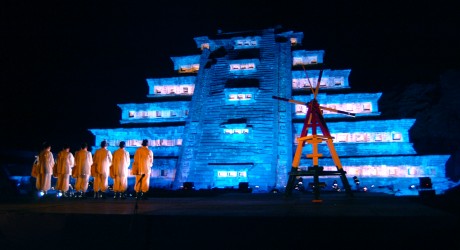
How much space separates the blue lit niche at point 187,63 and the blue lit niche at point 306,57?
393 inches

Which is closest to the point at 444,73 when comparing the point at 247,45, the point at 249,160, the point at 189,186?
the point at 247,45

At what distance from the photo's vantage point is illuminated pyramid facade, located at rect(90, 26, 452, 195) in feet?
91.0

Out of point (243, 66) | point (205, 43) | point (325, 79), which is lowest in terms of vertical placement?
point (325, 79)

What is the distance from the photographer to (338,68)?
108 ft

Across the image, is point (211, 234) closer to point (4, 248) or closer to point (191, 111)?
point (4, 248)

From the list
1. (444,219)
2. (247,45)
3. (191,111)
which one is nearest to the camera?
(444,219)

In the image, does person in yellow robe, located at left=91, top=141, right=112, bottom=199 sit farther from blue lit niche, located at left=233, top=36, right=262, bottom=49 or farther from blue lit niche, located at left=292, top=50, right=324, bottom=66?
blue lit niche, located at left=292, top=50, right=324, bottom=66

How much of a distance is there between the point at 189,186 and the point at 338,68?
17921mm

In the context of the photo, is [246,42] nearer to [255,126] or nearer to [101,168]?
[255,126]

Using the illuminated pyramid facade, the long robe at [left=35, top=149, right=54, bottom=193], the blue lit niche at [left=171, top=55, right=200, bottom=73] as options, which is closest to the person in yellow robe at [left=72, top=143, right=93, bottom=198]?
the long robe at [left=35, top=149, right=54, bottom=193]

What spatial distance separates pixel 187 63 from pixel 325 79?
14.4 meters

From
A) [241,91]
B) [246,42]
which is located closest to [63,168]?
[241,91]

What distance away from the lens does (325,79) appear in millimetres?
33625

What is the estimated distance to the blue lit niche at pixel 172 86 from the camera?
114ft
